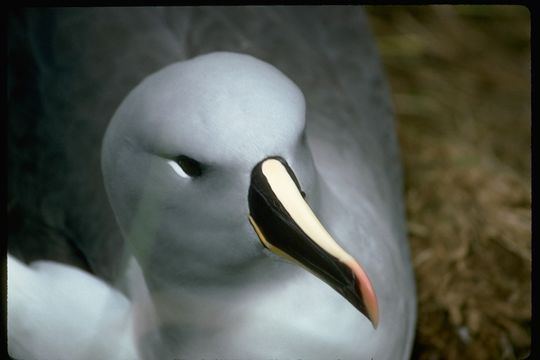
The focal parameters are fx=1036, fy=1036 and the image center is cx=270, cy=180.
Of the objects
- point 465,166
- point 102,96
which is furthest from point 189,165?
point 465,166

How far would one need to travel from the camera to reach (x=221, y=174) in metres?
1.81

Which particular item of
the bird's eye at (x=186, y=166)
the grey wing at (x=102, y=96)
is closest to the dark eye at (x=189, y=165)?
the bird's eye at (x=186, y=166)

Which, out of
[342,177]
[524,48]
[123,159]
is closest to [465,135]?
[524,48]

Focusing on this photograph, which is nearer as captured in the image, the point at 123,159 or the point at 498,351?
the point at 123,159

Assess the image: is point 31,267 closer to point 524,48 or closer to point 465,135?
point 465,135

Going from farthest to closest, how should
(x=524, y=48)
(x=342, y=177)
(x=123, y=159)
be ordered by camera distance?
(x=524, y=48)
(x=342, y=177)
(x=123, y=159)

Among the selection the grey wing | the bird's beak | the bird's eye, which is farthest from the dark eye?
the grey wing

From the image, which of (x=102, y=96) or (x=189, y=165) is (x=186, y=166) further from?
(x=102, y=96)

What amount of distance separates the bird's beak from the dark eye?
11 cm

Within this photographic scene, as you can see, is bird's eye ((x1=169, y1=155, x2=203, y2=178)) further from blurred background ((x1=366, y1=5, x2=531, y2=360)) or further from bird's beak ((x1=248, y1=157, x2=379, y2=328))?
blurred background ((x1=366, y1=5, x2=531, y2=360))

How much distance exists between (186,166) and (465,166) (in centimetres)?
158

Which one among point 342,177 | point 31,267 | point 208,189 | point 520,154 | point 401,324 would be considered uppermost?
point 208,189

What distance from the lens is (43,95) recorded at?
268 centimetres

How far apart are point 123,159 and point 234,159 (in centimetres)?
27
